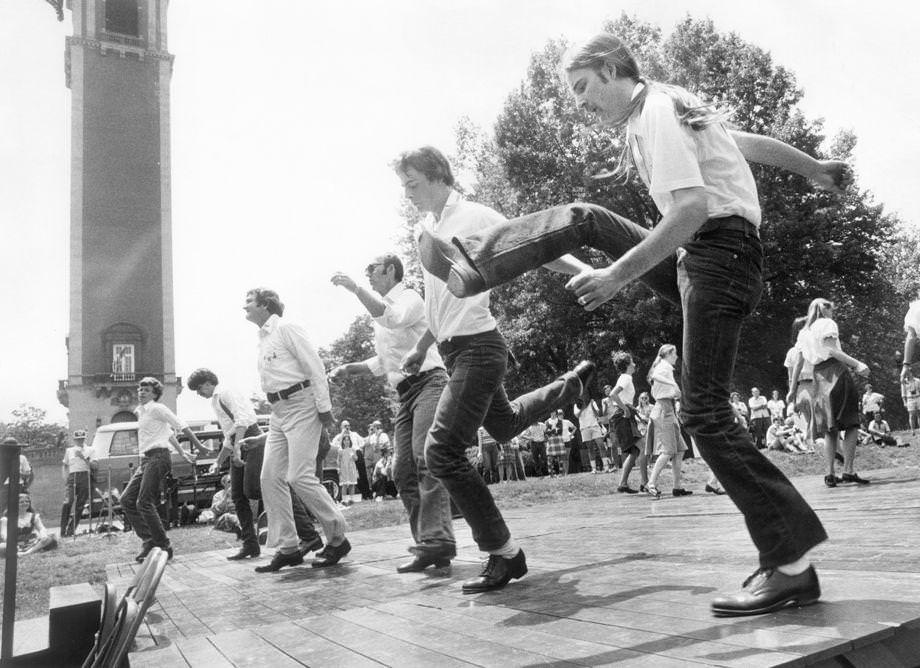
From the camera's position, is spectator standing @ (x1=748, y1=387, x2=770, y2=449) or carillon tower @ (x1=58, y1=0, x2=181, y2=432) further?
carillon tower @ (x1=58, y1=0, x2=181, y2=432)

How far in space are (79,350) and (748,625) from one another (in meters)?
47.2

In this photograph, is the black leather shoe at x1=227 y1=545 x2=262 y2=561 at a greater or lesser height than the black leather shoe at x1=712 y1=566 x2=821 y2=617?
lesser

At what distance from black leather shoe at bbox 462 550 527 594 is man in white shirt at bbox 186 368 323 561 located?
371 cm

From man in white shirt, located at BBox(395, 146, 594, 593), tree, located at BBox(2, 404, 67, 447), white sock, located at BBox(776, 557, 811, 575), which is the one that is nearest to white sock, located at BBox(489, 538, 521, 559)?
man in white shirt, located at BBox(395, 146, 594, 593)

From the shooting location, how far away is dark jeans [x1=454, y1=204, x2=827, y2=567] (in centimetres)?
246

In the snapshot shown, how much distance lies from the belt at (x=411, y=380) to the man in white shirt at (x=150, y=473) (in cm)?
370

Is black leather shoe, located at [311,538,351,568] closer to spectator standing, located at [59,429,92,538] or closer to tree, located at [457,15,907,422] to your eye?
spectator standing, located at [59,429,92,538]

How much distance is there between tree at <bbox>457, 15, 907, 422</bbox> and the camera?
26.4m

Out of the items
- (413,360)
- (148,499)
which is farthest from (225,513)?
(413,360)

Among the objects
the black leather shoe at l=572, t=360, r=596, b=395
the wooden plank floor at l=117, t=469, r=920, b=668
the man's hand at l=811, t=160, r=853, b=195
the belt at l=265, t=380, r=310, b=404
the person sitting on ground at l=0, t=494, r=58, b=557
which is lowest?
the person sitting on ground at l=0, t=494, r=58, b=557

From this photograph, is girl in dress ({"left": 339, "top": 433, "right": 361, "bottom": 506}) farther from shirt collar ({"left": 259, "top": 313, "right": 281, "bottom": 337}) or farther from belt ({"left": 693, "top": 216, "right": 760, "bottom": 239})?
belt ({"left": 693, "top": 216, "right": 760, "bottom": 239})

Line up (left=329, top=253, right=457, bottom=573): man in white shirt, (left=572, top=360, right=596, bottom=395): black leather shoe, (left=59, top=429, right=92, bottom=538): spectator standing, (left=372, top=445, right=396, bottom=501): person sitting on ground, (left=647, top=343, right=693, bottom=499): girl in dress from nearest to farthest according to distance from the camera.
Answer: (left=572, top=360, right=596, bottom=395): black leather shoe < (left=329, top=253, right=457, bottom=573): man in white shirt < (left=647, top=343, right=693, bottom=499): girl in dress < (left=59, top=429, right=92, bottom=538): spectator standing < (left=372, top=445, right=396, bottom=501): person sitting on ground

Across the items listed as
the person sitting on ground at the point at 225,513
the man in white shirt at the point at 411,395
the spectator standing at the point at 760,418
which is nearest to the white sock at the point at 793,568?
the man in white shirt at the point at 411,395

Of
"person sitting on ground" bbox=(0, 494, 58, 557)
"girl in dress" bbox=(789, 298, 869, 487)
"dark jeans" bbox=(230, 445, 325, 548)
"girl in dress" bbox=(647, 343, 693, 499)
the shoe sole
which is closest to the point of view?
the shoe sole
